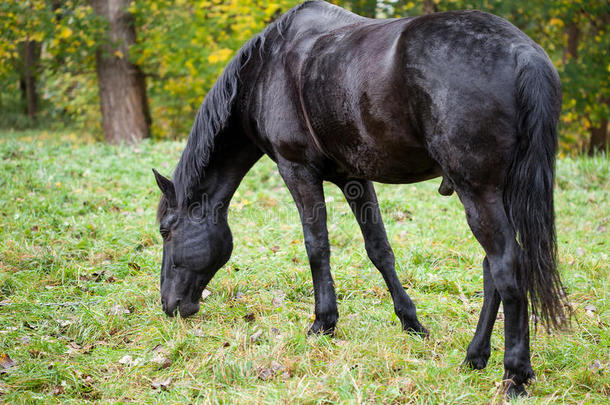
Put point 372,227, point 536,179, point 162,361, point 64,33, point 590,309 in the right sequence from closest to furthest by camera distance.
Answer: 1. point 536,179
2. point 162,361
3. point 372,227
4. point 590,309
5. point 64,33

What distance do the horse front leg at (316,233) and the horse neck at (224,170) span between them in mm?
501

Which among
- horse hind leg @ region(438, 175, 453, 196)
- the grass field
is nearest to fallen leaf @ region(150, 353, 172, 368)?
the grass field

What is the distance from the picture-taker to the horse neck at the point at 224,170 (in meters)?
3.80

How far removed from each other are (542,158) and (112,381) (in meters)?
2.55

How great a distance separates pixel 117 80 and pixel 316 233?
9.32 m

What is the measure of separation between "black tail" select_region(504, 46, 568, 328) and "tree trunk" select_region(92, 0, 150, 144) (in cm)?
992

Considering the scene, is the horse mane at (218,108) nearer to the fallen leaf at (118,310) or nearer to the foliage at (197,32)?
the fallen leaf at (118,310)

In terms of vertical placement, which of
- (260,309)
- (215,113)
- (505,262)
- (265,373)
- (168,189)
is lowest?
(260,309)

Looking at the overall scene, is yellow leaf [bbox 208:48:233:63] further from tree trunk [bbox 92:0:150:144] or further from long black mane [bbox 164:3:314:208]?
long black mane [bbox 164:3:314:208]

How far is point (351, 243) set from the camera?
538cm

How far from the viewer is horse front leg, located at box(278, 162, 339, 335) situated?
→ 342 centimetres

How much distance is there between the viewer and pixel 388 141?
8.82ft

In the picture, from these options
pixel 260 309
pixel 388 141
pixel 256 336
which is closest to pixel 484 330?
pixel 388 141

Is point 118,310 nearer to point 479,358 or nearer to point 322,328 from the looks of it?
point 322,328
